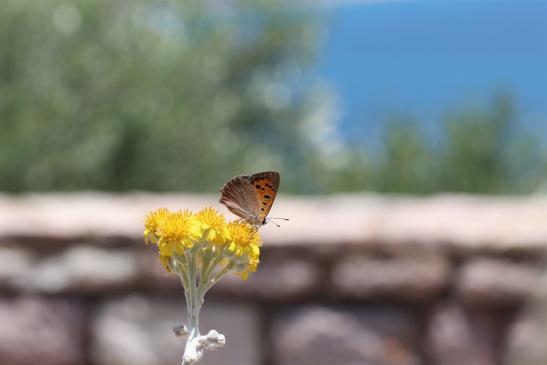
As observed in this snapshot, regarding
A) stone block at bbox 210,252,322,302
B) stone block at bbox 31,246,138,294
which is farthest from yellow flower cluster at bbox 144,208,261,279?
stone block at bbox 31,246,138,294

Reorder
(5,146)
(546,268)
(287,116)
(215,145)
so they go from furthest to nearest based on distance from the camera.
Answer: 1. (287,116)
2. (215,145)
3. (5,146)
4. (546,268)

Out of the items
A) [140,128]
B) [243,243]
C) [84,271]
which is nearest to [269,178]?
[243,243]

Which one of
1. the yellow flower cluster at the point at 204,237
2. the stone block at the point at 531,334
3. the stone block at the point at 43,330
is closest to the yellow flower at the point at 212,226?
the yellow flower cluster at the point at 204,237

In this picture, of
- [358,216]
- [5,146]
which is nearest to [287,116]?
[5,146]

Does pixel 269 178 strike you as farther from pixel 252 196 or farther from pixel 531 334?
pixel 531 334

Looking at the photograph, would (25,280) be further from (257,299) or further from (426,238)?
(426,238)
